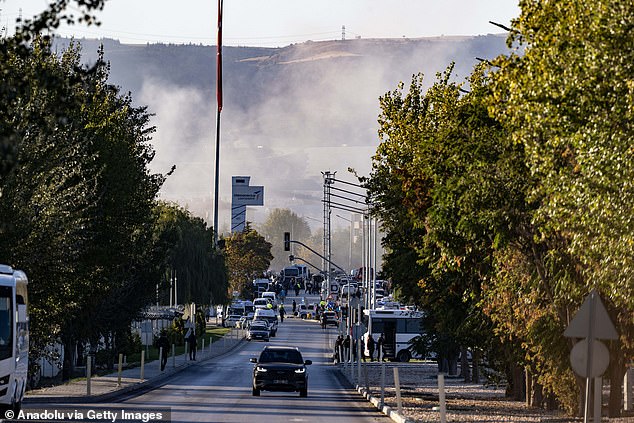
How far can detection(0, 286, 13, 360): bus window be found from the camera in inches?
978

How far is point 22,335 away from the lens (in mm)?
26578

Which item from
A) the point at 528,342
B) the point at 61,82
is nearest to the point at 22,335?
the point at 528,342

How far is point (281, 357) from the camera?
42.5 meters

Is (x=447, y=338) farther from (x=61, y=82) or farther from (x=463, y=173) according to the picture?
(x=61, y=82)

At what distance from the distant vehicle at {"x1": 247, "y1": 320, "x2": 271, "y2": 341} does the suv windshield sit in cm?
5984

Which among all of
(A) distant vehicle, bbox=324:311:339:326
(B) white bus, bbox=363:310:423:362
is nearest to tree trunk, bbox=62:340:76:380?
(B) white bus, bbox=363:310:423:362

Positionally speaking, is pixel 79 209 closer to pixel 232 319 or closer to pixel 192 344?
pixel 192 344

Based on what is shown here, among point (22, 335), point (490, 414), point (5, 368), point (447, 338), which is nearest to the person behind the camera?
point (5, 368)

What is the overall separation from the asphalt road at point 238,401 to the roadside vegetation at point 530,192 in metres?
4.14

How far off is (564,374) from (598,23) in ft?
43.6

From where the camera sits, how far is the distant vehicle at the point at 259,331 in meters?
103

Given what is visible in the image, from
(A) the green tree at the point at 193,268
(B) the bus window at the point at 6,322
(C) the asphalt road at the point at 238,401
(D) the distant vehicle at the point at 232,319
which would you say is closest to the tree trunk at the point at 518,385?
(C) the asphalt road at the point at 238,401

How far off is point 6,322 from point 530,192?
10107mm

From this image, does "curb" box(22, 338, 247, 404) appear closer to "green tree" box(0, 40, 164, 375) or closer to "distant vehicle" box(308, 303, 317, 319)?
"green tree" box(0, 40, 164, 375)
